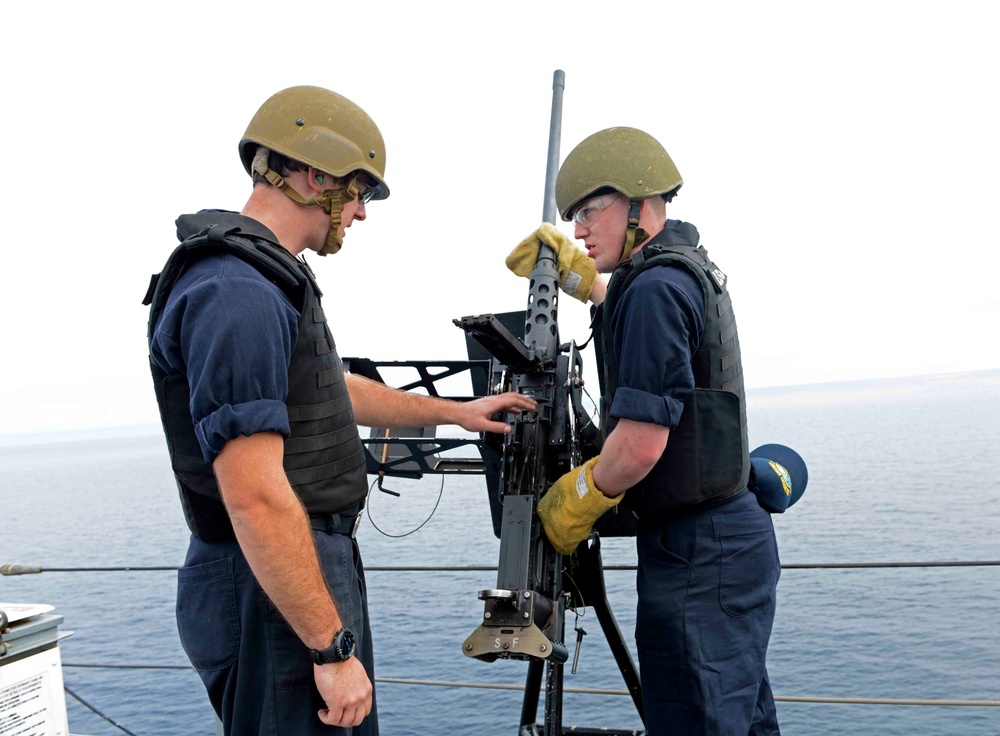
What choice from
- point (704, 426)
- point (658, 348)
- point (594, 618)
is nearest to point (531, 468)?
point (704, 426)

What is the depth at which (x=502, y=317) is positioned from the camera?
384cm

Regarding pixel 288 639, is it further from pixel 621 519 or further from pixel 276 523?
pixel 621 519

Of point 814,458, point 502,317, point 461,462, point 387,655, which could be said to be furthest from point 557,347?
point 814,458

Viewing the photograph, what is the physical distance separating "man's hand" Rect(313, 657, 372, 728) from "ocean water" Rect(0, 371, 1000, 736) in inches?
378

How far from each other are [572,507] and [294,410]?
46.4 inches

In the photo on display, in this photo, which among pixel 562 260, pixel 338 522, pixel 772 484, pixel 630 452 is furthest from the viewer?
pixel 562 260

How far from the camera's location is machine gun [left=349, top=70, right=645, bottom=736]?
117 inches

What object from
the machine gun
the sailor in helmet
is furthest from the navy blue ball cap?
the sailor in helmet

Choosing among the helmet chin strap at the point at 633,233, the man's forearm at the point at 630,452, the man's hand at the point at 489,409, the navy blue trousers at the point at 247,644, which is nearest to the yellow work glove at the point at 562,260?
the helmet chin strap at the point at 633,233

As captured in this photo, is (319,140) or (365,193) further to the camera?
(365,193)

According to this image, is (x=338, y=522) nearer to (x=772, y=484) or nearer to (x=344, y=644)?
(x=344, y=644)

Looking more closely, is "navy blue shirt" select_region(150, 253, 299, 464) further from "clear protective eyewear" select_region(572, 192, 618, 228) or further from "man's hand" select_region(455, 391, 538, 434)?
"clear protective eyewear" select_region(572, 192, 618, 228)

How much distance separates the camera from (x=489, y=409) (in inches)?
134

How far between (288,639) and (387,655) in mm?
35398
